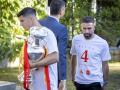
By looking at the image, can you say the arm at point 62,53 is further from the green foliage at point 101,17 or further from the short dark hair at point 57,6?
the green foliage at point 101,17

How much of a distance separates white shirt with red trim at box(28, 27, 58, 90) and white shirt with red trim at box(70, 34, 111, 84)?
60.8 inches

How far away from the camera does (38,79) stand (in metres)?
4.59

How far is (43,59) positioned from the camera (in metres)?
4.47

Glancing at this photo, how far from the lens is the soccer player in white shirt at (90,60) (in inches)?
240

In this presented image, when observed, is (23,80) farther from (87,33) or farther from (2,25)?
(2,25)

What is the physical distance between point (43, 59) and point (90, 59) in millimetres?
1713

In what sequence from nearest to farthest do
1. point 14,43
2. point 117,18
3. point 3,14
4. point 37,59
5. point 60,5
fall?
point 37,59 < point 60,5 < point 14,43 < point 3,14 < point 117,18

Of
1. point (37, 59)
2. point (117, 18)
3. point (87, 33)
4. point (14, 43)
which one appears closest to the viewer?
point (37, 59)

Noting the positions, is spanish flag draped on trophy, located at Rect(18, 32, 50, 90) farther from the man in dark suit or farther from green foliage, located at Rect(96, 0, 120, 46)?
green foliage, located at Rect(96, 0, 120, 46)

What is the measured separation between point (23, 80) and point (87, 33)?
170 centimetres

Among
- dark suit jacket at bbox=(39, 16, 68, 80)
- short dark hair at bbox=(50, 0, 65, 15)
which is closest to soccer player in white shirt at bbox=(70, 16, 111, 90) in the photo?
dark suit jacket at bbox=(39, 16, 68, 80)

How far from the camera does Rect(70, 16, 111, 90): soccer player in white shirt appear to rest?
6090 millimetres

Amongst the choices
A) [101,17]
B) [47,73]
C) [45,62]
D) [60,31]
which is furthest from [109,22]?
[45,62]

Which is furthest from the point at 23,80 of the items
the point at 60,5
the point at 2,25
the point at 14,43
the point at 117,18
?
the point at 117,18
